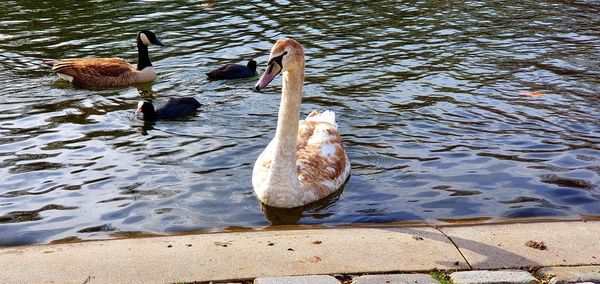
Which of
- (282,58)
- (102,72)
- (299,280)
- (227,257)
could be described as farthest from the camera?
(102,72)

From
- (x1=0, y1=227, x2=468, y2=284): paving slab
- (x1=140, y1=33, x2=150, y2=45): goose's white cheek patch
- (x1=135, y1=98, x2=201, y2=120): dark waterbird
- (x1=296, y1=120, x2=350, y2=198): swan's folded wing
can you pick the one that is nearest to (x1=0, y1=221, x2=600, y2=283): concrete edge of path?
(x1=0, y1=227, x2=468, y2=284): paving slab

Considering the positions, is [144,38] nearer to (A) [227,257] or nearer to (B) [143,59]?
(B) [143,59]

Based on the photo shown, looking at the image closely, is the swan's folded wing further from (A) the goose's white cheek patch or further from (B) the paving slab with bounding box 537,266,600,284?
(A) the goose's white cheek patch

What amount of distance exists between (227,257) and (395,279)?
4.02ft

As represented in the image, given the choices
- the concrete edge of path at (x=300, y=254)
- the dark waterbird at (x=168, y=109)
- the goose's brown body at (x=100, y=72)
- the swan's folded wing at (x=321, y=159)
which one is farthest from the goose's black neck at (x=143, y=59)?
the concrete edge of path at (x=300, y=254)

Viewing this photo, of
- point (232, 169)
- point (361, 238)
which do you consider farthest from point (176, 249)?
point (232, 169)

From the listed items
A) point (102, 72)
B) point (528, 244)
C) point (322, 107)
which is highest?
point (528, 244)

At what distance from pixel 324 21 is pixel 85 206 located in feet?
36.4

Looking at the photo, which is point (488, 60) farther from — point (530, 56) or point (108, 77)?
point (108, 77)

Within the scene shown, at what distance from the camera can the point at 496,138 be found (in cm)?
1078

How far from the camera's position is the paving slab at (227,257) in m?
5.85

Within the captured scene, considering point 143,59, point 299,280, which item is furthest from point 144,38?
point 299,280

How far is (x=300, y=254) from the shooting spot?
6.23 m

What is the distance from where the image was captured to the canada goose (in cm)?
1389
